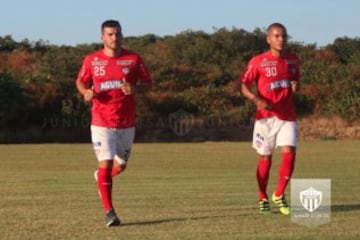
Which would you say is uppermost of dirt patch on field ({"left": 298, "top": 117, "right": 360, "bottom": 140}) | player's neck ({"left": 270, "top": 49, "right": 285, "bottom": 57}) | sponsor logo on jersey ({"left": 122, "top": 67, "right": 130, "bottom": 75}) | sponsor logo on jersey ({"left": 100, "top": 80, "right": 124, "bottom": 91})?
player's neck ({"left": 270, "top": 49, "right": 285, "bottom": 57})

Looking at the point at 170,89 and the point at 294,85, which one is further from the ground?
the point at 294,85

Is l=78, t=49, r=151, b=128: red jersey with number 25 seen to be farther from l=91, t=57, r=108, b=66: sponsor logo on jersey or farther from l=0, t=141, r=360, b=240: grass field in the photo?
l=0, t=141, r=360, b=240: grass field

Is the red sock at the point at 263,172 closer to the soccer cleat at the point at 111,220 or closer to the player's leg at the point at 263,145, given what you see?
the player's leg at the point at 263,145

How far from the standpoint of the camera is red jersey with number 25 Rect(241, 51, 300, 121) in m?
10.2

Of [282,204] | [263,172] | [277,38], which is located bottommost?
[282,204]

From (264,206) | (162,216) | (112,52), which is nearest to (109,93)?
(112,52)

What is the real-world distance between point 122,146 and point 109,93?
0.71 m

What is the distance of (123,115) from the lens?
960 centimetres

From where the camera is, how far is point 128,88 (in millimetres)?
9312

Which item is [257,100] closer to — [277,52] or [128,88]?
[277,52]

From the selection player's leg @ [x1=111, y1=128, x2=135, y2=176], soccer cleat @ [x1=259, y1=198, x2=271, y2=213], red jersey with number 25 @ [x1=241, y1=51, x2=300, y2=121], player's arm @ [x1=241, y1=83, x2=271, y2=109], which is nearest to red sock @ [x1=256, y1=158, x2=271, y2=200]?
soccer cleat @ [x1=259, y1=198, x2=271, y2=213]

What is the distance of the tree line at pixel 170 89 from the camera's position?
63.6 m

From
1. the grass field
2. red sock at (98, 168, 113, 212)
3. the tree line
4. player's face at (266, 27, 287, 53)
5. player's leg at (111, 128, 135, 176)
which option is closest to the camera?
the grass field

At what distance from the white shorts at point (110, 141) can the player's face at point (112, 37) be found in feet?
3.29
